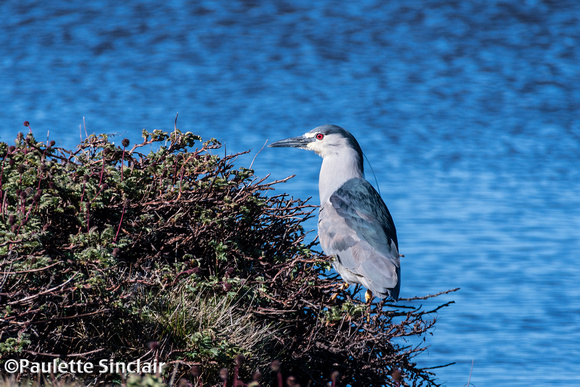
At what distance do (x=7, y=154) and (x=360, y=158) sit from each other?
2.84 m

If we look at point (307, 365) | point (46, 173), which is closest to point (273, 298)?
point (307, 365)

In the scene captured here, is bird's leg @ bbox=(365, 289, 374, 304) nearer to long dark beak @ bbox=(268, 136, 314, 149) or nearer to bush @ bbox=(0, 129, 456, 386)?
bush @ bbox=(0, 129, 456, 386)

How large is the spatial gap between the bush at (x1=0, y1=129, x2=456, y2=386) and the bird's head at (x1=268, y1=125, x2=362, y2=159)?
89 centimetres

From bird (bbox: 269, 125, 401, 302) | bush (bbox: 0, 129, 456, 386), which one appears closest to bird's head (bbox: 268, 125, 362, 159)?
bird (bbox: 269, 125, 401, 302)

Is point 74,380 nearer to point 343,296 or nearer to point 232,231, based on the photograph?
point 232,231

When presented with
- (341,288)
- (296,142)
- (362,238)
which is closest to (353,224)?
(362,238)

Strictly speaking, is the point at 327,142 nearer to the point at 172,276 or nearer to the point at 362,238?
the point at 362,238

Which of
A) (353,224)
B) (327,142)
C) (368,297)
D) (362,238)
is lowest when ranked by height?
(368,297)

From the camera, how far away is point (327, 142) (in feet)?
18.9

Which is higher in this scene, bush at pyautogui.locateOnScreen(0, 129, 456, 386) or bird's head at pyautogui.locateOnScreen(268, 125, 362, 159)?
bird's head at pyautogui.locateOnScreen(268, 125, 362, 159)

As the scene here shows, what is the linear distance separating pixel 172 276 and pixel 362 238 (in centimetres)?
151

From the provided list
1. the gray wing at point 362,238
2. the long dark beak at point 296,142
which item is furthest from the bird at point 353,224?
the long dark beak at point 296,142

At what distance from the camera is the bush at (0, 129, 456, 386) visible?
3654mm

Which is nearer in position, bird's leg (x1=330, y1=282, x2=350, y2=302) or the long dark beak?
bird's leg (x1=330, y1=282, x2=350, y2=302)
